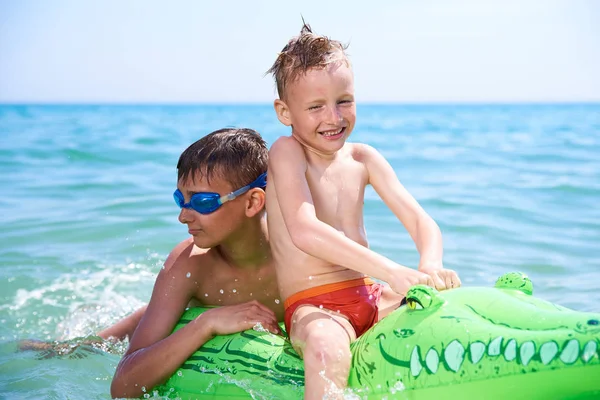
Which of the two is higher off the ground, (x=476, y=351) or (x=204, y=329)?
(x=476, y=351)

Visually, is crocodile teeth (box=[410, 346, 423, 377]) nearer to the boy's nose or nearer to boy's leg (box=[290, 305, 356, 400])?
boy's leg (box=[290, 305, 356, 400])

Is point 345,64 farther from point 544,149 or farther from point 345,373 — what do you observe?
point 544,149

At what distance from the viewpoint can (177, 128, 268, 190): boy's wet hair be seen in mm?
3695

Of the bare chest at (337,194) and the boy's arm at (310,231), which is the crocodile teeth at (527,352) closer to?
Answer: the boy's arm at (310,231)

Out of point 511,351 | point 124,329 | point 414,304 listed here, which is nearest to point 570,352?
point 511,351

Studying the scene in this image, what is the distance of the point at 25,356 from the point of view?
4750 millimetres

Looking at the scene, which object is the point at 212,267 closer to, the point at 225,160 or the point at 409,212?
the point at 225,160

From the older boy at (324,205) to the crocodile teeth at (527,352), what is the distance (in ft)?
1.76

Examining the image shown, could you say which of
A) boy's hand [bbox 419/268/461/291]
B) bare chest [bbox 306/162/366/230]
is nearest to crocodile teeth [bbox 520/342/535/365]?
boy's hand [bbox 419/268/461/291]

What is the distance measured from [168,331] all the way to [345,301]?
94 cm

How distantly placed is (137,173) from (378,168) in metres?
10.2

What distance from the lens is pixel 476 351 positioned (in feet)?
8.59

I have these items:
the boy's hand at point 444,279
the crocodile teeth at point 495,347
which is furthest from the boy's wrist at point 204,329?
the crocodile teeth at point 495,347

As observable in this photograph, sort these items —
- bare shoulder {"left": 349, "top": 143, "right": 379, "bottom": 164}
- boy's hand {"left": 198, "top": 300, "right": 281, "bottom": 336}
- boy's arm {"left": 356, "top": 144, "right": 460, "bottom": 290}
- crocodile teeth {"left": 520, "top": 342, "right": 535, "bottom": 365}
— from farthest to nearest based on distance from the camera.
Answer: bare shoulder {"left": 349, "top": 143, "right": 379, "bottom": 164}
boy's hand {"left": 198, "top": 300, "right": 281, "bottom": 336}
boy's arm {"left": 356, "top": 144, "right": 460, "bottom": 290}
crocodile teeth {"left": 520, "top": 342, "right": 535, "bottom": 365}
